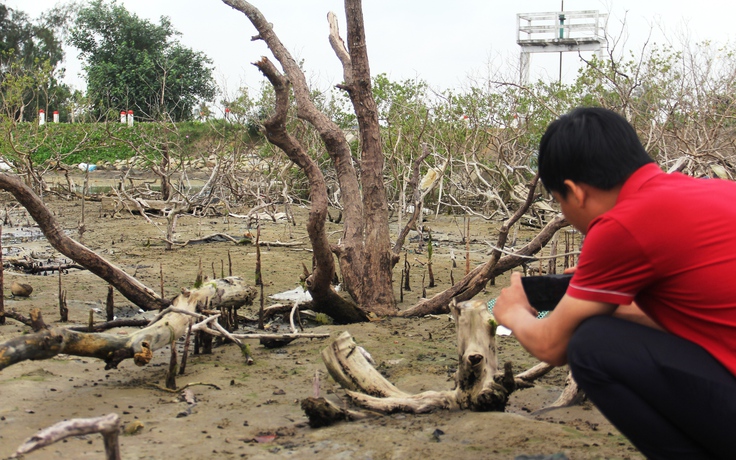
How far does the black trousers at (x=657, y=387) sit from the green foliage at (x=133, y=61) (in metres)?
27.3

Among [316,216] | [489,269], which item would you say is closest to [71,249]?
[316,216]

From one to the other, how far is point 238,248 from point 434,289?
3526 mm

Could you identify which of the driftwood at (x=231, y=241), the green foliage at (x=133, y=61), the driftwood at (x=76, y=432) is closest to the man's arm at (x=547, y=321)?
the driftwood at (x=76, y=432)

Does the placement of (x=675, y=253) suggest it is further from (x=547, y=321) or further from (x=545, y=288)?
(x=545, y=288)

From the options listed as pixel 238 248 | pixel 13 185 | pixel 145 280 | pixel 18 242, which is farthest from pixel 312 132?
pixel 13 185

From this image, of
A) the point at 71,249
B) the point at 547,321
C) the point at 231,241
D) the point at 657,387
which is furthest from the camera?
the point at 231,241

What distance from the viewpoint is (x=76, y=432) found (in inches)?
84.5

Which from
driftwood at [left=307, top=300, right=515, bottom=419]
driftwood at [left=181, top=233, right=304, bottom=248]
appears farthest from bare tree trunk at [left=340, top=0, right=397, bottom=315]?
driftwood at [left=181, top=233, right=304, bottom=248]

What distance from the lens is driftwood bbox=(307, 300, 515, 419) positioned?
3426 millimetres

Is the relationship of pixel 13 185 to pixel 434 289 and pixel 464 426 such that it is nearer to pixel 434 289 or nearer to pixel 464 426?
pixel 464 426

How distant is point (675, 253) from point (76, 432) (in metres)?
1.77

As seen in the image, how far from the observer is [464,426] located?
10.7 feet

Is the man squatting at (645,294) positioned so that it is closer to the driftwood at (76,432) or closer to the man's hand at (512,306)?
the man's hand at (512,306)

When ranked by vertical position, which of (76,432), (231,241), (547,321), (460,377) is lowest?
(460,377)
